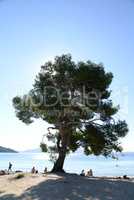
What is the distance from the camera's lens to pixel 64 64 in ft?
118

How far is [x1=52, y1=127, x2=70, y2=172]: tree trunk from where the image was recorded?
3569 cm

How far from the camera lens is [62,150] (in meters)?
36.1

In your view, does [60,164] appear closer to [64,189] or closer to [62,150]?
[62,150]

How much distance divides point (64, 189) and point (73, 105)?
11182mm

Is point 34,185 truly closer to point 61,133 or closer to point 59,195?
point 59,195

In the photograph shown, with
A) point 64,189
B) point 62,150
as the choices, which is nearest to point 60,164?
point 62,150

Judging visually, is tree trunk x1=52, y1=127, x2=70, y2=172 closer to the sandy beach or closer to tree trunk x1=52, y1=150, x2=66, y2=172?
tree trunk x1=52, y1=150, x2=66, y2=172

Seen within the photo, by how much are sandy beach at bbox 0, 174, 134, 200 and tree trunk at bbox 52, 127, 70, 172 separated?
6544 mm

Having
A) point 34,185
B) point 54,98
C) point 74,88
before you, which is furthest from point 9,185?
point 74,88

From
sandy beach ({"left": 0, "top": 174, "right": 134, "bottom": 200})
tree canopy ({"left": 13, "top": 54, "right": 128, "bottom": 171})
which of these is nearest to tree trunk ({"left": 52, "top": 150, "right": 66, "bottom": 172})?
tree canopy ({"left": 13, "top": 54, "right": 128, "bottom": 171})

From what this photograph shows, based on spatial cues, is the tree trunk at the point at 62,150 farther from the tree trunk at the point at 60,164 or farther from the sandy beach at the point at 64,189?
the sandy beach at the point at 64,189

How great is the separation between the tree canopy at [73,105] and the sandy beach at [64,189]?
7.73m

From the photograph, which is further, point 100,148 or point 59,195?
point 100,148

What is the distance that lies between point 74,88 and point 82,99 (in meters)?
1.48
